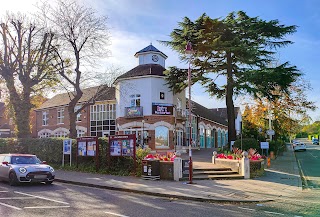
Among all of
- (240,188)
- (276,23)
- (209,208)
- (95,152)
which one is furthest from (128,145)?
(276,23)

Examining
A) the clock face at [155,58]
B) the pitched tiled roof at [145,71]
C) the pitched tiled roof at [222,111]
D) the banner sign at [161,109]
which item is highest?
the clock face at [155,58]

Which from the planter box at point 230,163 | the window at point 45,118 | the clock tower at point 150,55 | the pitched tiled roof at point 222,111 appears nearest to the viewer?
the planter box at point 230,163

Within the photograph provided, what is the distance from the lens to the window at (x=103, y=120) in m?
39.4

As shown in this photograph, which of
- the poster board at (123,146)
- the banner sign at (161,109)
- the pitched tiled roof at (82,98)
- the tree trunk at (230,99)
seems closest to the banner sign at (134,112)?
the banner sign at (161,109)

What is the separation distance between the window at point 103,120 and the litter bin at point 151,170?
23518mm

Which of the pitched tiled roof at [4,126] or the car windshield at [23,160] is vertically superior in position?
the pitched tiled roof at [4,126]

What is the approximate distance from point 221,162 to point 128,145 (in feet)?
19.3

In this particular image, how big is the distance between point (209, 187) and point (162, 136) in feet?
66.6

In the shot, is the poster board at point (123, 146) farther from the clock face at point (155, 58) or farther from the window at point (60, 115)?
the window at point (60, 115)

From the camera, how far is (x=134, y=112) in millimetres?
33938

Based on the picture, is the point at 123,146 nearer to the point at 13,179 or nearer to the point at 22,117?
the point at 13,179

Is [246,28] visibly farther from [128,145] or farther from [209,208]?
[209,208]

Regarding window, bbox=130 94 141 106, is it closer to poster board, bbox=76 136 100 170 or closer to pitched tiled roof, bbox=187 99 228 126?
pitched tiled roof, bbox=187 99 228 126

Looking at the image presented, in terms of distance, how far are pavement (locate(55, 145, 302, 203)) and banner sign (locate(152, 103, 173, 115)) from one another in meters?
16.8
